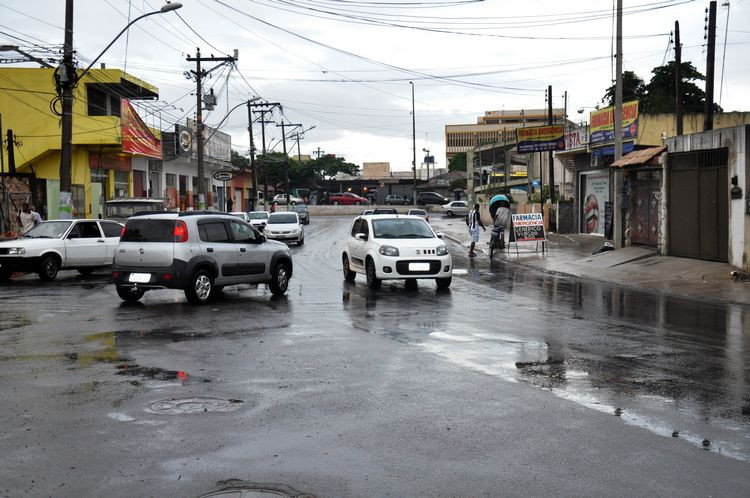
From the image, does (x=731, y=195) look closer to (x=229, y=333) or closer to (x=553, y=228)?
(x=229, y=333)

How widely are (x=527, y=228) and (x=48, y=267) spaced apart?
17.1m

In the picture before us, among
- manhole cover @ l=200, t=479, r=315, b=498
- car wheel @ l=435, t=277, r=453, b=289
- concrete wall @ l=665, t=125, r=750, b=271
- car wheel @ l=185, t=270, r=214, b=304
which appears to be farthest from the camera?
concrete wall @ l=665, t=125, r=750, b=271

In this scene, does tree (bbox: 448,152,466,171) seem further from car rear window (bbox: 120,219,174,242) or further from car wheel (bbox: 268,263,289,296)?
car rear window (bbox: 120,219,174,242)

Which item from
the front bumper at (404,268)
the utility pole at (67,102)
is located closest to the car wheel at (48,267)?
the utility pole at (67,102)

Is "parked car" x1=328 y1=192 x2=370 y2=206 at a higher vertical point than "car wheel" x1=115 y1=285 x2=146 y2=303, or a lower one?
higher

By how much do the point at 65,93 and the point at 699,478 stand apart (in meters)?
23.2

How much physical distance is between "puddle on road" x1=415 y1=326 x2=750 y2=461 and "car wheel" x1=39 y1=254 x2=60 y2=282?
1234 centimetres

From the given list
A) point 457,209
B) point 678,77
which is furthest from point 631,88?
point 678,77

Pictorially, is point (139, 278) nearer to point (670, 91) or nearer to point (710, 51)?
point (710, 51)

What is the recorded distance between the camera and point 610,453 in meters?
5.77

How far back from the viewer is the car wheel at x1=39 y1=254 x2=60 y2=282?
19.7 m

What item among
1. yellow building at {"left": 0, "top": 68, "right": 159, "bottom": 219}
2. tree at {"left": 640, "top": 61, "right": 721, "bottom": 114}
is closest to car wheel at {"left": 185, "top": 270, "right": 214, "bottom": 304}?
yellow building at {"left": 0, "top": 68, "right": 159, "bottom": 219}

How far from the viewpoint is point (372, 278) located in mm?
17641

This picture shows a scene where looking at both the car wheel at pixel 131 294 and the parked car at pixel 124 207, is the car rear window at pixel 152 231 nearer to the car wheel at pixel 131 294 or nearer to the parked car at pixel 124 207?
the car wheel at pixel 131 294
